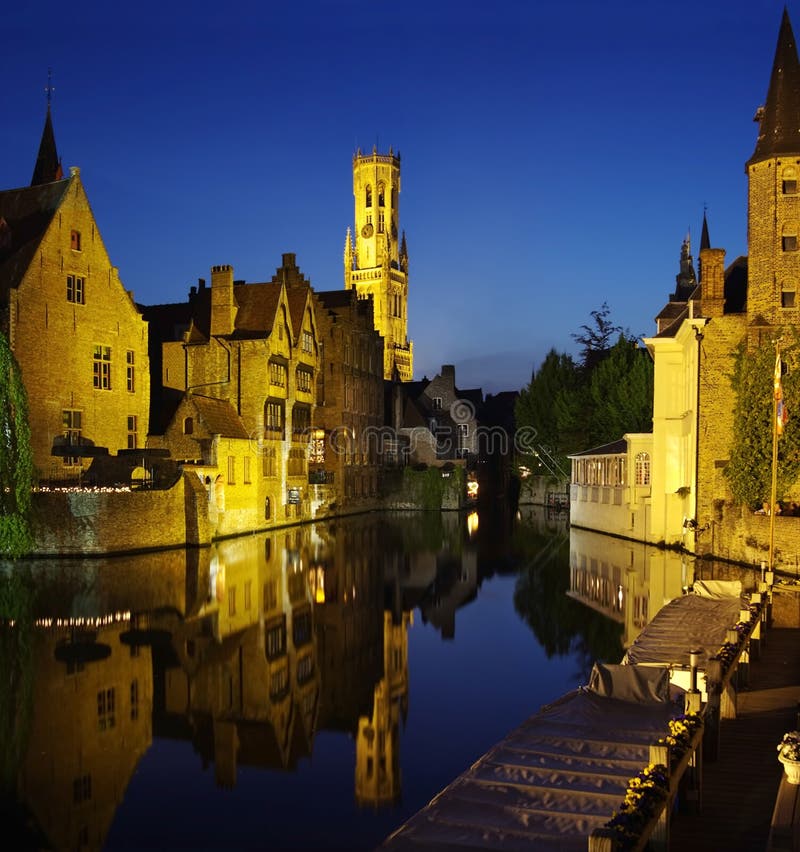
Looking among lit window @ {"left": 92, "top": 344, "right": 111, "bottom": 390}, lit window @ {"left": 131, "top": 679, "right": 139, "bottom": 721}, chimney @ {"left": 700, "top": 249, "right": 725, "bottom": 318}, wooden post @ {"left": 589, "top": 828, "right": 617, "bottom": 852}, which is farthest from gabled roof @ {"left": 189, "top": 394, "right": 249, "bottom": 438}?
wooden post @ {"left": 589, "top": 828, "right": 617, "bottom": 852}

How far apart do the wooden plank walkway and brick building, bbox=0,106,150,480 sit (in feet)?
109

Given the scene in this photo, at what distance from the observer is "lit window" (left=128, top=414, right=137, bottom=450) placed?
44.9m

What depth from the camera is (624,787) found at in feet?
29.3

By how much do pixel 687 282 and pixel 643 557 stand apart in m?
35.9

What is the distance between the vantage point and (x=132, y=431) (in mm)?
45125

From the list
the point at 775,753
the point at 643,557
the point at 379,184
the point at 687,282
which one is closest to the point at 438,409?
the point at 687,282

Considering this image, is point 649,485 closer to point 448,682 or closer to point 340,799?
point 448,682

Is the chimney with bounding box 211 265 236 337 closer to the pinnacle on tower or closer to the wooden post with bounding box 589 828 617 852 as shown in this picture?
the pinnacle on tower

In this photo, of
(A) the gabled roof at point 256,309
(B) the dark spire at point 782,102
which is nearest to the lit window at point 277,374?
(A) the gabled roof at point 256,309

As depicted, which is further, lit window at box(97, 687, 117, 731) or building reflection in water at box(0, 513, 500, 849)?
lit window at box(97, 687, 117, 731)

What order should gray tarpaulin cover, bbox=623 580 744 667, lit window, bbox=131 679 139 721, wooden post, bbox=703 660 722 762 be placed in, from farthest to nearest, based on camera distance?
gray tarpaulin cover, bbox=623 580 744 667 < lit window, bbox=131 679 139 721 < wooden post, bbox=703 660 722 762

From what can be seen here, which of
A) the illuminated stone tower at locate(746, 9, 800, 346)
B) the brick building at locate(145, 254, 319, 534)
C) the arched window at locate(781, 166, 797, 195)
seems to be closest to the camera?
the illuminated stone tower at locate(746, 9, 800, 346)

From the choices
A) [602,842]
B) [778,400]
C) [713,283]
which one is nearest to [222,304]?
[713,283]

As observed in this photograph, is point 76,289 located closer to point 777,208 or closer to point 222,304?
point 222,304
